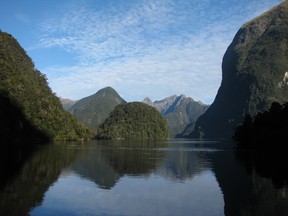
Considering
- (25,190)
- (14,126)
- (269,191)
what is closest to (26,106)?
(14,126)

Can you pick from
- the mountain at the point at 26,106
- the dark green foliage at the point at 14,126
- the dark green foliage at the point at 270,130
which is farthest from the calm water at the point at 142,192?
the mountain at the point at 26,106

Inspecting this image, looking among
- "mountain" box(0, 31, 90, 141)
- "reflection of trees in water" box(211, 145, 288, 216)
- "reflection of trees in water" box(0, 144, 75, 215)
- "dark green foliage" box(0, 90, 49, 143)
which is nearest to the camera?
"reflection of trees in water" box(0, 144, 75, 215)

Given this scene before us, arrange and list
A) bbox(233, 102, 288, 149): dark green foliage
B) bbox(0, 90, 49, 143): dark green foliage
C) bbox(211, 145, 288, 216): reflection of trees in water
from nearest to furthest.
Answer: bbox(211, 145, 288, 216): reflection of trees in water, bbox(233, 102, 288, 149): dark green foliage, bbox(0, 90, 49, 143): dark green foliage

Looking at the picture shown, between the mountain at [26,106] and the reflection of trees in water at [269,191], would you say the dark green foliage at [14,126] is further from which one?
the reflection of trees in water at [269,191]

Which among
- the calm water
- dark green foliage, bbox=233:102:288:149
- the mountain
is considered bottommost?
the calm water

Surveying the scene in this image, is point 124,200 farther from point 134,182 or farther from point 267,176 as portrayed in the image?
point 267,176

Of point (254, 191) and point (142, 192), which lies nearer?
point (142, 192)

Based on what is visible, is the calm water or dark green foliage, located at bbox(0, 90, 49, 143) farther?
dark green foliage, located at bbox(0, 90, 49, 143)

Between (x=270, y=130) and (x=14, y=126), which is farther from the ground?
(x=14, y=126)

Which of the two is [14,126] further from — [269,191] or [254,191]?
[269,191]

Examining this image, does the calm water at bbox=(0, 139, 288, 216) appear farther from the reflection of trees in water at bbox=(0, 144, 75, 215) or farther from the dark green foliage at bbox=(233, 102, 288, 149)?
the dark green foliage at bbox=(233, 102, 288, 149)

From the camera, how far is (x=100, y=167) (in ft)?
184

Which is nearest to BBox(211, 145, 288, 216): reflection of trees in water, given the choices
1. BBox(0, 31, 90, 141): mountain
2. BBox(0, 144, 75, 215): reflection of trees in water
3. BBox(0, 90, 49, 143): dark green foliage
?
BBox(0, 144, 75, 215): reflection of trees in water

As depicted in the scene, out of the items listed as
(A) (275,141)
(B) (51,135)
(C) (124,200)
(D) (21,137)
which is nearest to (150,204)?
(C) (124,200)
